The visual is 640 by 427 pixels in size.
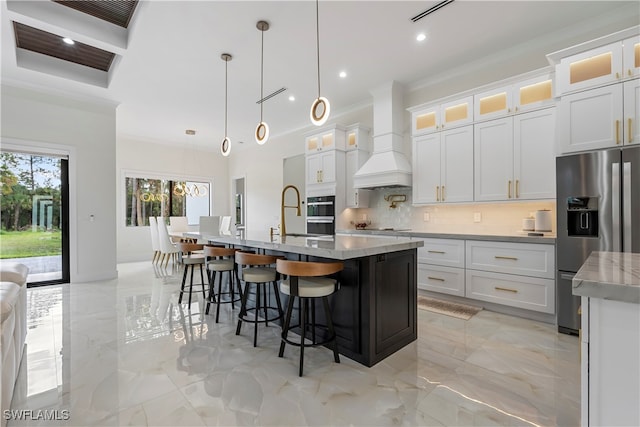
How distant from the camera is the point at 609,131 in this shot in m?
2.73

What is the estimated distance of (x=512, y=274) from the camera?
3316mm

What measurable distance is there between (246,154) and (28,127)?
15.3ft

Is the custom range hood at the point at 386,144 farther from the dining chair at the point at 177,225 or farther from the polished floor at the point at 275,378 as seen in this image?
the dining chair at the point at 177,225

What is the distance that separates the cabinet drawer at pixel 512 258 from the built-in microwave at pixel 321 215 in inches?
91.9

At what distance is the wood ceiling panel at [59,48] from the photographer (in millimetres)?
3825

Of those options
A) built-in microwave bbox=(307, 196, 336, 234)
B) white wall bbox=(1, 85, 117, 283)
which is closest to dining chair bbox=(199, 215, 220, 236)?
built-in microwave bbox=(307, 196, 336, 234)

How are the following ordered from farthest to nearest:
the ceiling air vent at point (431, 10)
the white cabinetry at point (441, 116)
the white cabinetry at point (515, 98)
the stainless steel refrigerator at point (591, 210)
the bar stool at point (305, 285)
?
the white cabinetry at point (441, 116) → the white cabinetry at point (515, 98) → the ceiling air vent at point (431, 10) → the stainless steel refrigerator at point (591, 210) → the bar stool at point (305, 285)

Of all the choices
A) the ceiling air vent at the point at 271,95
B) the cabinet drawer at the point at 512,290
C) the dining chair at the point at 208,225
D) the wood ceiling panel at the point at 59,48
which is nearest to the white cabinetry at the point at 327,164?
the ceiling air vent at the point at 271,95

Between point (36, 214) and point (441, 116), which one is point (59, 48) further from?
point (441, 116)

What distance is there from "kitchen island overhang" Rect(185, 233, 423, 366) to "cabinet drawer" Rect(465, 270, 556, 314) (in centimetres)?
140

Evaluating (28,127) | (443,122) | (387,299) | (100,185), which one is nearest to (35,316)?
(100,185)

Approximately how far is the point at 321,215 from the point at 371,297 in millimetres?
3323

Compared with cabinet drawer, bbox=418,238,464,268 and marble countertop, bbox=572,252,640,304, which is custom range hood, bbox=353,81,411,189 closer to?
cabinet drawer, bbox=418,238,464,268

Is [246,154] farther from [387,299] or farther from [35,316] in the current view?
[387,299]
